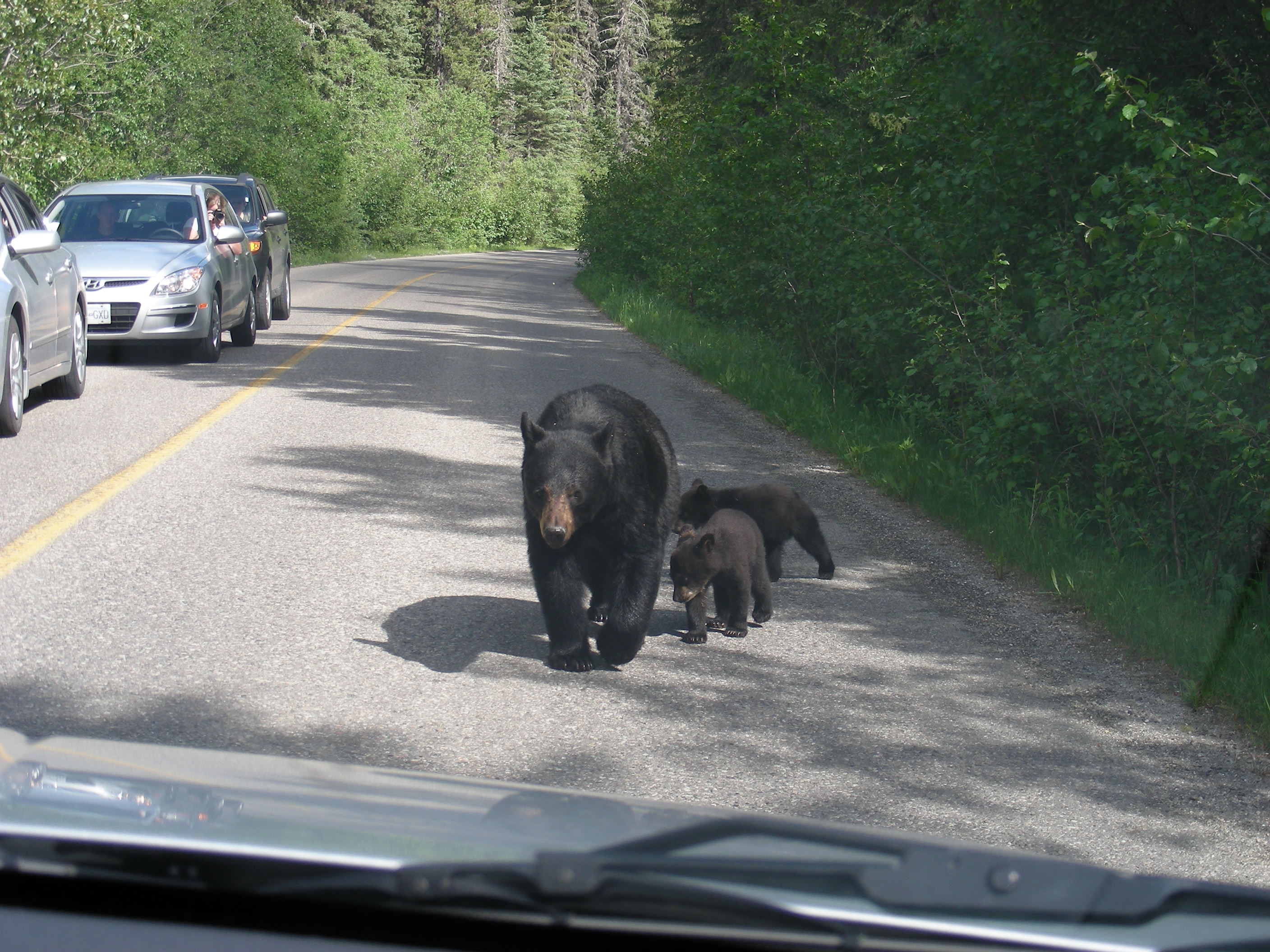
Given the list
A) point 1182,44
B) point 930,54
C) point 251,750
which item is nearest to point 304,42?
point 930,54

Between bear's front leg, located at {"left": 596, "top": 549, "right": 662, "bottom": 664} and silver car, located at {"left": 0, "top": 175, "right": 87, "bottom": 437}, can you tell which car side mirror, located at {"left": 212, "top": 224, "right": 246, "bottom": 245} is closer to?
silver car, located at {"left": 0, "top": 175, "right": 87, "bottom": 437}

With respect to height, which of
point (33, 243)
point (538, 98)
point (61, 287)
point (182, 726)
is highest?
point (538, 98)

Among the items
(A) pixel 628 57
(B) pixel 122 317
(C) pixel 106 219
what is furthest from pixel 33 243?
(A) pixel 628 57

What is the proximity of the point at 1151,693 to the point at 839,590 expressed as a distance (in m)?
1.85

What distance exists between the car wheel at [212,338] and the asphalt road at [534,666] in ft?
16.3

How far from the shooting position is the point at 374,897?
1.50 metres

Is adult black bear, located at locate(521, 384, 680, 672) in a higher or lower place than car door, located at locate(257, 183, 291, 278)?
lower

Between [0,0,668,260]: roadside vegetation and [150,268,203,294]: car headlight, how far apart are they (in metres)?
10.2

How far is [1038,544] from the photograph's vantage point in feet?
23.7

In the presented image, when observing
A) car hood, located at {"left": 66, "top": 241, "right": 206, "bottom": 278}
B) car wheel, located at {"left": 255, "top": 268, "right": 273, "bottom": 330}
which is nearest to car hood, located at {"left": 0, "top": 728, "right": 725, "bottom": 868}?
car hood, located at {"left": 66, "top": 241, "right": 206, "bottom": 278}

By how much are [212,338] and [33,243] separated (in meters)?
5.63

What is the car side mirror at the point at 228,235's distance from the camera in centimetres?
1506

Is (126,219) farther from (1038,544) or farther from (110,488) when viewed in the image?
(1038,544)

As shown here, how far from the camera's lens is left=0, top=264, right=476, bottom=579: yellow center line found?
6.56m
